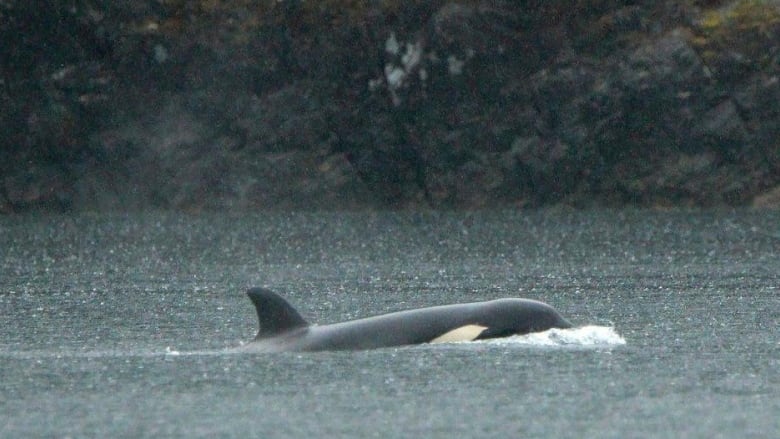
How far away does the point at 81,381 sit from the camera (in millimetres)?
18062

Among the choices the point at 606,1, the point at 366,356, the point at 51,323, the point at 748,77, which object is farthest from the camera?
the point at 606,1

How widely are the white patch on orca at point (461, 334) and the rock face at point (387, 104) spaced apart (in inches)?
2107

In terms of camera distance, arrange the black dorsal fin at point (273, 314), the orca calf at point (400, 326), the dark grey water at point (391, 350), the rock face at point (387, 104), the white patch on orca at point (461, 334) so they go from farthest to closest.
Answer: the rock face at point (387, 104) < the white patch on orca at point (461, 334) < the orca calf at point (400, 326) < the black dorsal fin at point (273, 314) < the dark grey water at point (391, 350)

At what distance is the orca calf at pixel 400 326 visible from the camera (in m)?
19.8

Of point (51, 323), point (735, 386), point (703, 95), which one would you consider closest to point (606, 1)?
point (703, 95)

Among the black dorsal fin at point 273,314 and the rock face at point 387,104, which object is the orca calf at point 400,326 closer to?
the black dorsal fin at point 273,314

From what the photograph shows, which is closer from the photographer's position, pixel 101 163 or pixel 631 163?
pixel 631 163

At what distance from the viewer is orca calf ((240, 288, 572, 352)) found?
65.0 feet

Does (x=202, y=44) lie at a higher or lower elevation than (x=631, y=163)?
higher

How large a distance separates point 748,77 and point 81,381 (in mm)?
58721

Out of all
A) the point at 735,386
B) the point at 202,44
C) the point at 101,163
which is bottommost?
the point at 735,386

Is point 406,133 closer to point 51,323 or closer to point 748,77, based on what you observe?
point 748,77

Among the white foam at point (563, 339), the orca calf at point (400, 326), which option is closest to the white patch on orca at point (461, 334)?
the orca calf at point (400, 326)

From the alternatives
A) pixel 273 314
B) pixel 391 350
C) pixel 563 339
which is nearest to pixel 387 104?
pixel 563 339
